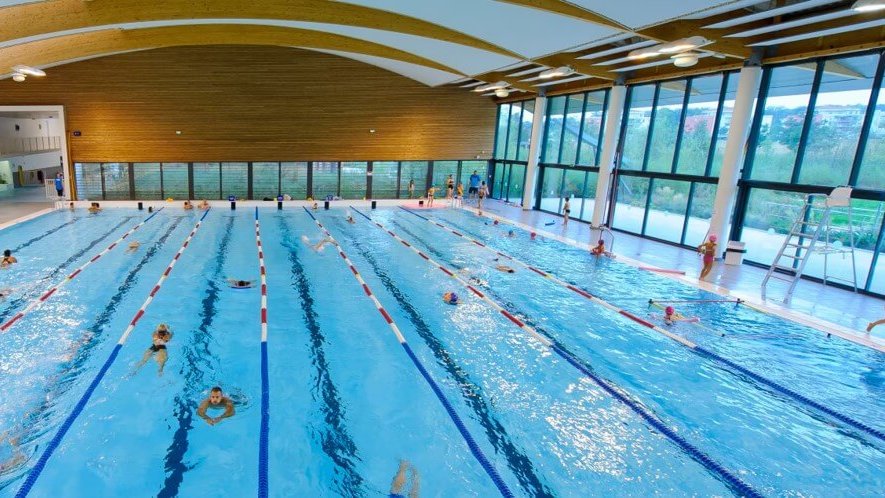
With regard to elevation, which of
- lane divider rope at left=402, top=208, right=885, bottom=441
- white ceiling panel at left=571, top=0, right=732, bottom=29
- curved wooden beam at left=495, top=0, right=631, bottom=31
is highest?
curved wooden beam at left=495, top=0, right=631, bottom=31

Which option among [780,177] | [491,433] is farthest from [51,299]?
[780,177]

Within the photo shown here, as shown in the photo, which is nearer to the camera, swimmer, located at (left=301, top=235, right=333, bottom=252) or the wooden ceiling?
the wooden ceiling

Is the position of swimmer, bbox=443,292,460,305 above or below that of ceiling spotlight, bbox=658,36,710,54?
below

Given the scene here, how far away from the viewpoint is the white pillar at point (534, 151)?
18266mm

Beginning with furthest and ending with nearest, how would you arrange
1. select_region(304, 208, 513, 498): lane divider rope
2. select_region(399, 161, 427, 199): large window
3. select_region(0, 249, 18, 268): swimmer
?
select_region(399, 161, 427, 199): large window < select_region(0, 249, 18, 268): swimmer < select_region(304, 208, 513, 498): lane divider rope

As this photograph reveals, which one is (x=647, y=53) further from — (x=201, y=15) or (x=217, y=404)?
(x=201, y=15)

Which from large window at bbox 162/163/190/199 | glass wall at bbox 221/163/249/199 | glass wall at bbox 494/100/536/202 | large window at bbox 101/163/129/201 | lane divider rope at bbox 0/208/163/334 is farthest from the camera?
glass wall at bbox 494/100/536/202

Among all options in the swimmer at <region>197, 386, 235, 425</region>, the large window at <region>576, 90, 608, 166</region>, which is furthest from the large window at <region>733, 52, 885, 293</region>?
the swimmer at <region>197, 386, 235, 425</region>

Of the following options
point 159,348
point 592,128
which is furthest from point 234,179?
point 159,348

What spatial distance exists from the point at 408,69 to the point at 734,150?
11.8 metres

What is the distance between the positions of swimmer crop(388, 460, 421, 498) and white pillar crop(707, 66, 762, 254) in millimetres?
10212

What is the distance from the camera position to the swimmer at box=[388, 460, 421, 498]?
3.78 m

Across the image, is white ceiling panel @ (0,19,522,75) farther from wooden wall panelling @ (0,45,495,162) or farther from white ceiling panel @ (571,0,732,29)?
white ceiling panel @ (571,0,732,29)

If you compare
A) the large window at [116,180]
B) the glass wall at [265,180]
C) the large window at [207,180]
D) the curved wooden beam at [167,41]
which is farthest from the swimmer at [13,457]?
the large window at [116,180]
